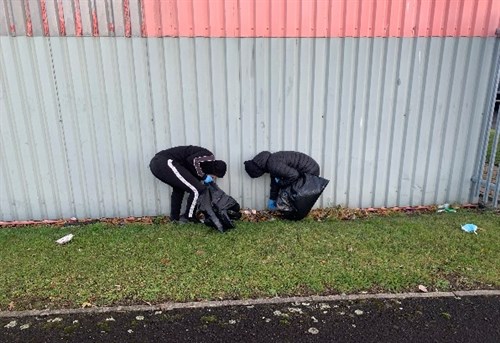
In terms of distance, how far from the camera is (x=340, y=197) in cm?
549

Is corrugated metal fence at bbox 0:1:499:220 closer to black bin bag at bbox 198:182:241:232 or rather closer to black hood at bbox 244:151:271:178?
black hood at bbox 244:151:271:178

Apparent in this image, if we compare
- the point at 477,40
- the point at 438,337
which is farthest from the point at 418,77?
the point at 438,337

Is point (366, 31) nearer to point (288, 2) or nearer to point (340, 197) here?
point (288, 2)

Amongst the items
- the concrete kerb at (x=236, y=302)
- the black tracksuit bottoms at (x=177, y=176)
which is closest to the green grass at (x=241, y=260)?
the concrete kerb at (x=236, y=302)

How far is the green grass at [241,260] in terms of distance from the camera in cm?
363

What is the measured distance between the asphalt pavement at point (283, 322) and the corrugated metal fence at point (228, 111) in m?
2.09

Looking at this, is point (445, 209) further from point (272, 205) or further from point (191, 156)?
point (191, 156)

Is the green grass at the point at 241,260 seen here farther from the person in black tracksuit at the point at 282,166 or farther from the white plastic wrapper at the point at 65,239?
the person in black tracksuit at the point at 282,166

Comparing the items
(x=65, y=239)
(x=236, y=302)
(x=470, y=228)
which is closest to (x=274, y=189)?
(x=236, y=302)

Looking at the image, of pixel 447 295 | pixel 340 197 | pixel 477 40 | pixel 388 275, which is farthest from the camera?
pixel 340 197

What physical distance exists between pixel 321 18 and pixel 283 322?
137 inches

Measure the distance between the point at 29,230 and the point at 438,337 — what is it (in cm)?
463

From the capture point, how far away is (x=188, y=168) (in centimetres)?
479

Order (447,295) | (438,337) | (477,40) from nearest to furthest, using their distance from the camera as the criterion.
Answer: (438,337)
(447,295)
(477,40)
